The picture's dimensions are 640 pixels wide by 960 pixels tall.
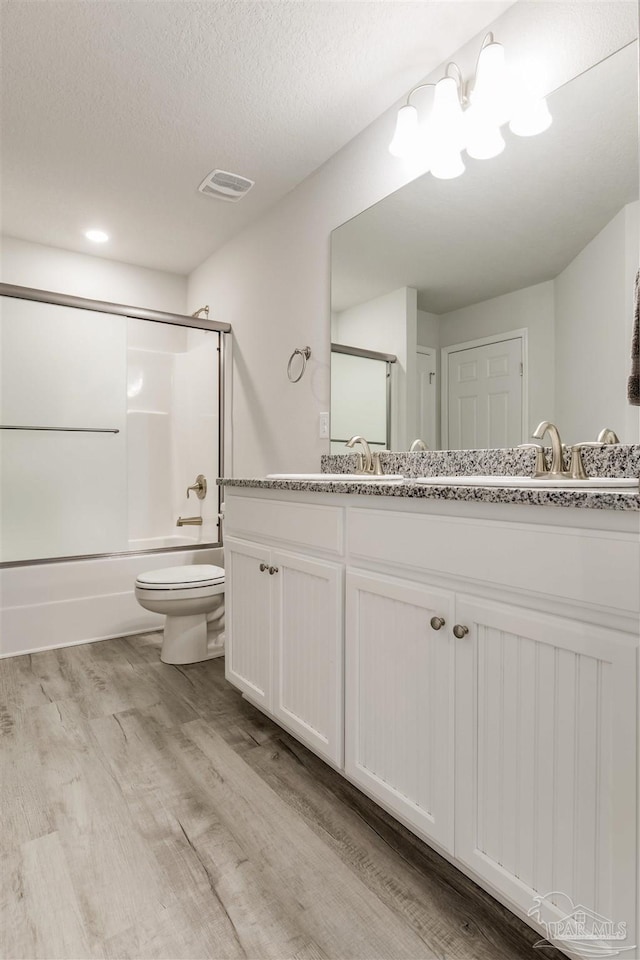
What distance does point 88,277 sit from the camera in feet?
11.5

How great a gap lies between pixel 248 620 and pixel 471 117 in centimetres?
183

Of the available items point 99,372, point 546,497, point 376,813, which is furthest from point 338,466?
point 99,372

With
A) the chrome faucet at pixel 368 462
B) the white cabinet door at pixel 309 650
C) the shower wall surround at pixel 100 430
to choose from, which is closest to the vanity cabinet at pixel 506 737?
the white cabinet door at pixel 309 650

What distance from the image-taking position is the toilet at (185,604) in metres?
2.39

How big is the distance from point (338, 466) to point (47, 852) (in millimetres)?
1612

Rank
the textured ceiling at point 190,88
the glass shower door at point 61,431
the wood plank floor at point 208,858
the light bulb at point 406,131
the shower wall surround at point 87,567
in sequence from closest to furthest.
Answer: the wood plank floor at point 208,858 → the textured ceiling at point 190,88 → the light bulb at point 406,131 → the shower wall surround at point 87,567 → the glass shower door at point 61,431

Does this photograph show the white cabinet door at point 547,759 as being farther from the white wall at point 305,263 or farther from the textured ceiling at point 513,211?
the white wall at point 305,263

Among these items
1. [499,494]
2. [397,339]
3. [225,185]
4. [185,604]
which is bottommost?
[185,604]

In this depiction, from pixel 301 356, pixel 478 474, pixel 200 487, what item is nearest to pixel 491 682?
pixel 478 474

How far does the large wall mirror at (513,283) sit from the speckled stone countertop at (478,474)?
2.2 inches

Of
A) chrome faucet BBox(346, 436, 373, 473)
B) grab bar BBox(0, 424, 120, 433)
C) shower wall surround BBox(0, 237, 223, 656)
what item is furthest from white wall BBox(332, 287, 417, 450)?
grab bar BBox(0, 424, 120, 433)

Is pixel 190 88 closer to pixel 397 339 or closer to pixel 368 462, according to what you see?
pixel 397 339

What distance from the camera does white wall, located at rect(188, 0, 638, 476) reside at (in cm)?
150

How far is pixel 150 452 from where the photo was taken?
3.50 m
